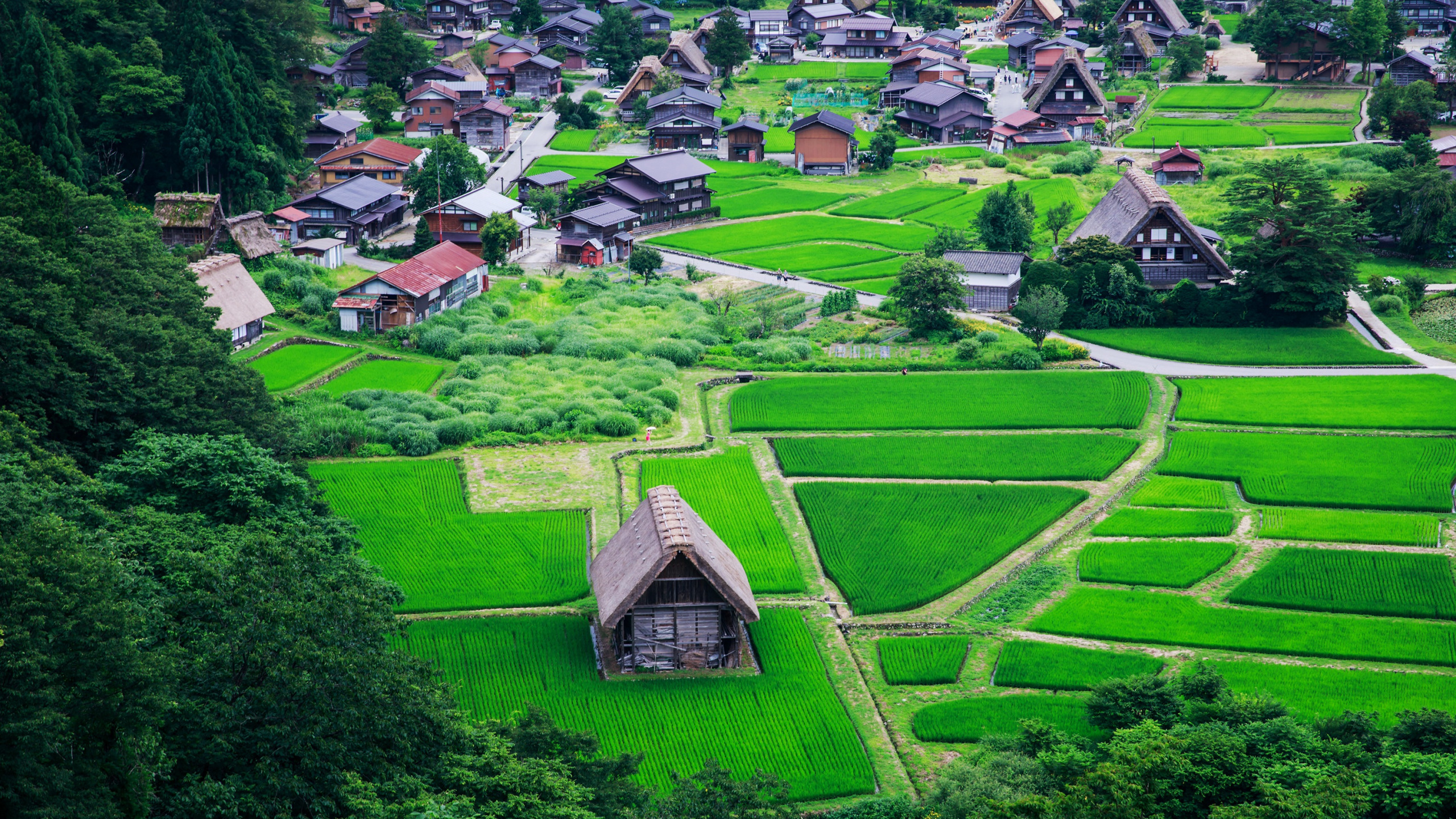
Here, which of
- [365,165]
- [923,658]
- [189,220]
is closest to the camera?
[923,658]

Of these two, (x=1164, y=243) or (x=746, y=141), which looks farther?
(x=746, y=141)

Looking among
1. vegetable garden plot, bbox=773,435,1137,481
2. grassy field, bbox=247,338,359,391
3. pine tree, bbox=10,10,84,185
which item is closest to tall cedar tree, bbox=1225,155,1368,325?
vegetable garden plot, bbox=773,435,1137,481

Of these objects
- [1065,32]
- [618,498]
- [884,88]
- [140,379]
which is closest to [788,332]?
[618,498]

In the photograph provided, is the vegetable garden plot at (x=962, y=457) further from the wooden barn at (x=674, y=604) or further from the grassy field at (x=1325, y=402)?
the wooden barn at (x=674, y=604)

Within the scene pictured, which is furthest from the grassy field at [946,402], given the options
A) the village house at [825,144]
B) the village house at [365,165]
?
the village house at [825,144]

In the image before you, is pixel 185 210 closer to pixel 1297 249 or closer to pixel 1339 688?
pixel 1297 249

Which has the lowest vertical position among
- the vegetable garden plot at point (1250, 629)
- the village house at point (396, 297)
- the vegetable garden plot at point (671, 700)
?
the vegetable garden plot at point (671, 700)

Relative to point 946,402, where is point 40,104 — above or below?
above

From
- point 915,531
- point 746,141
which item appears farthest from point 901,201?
point 915,531
